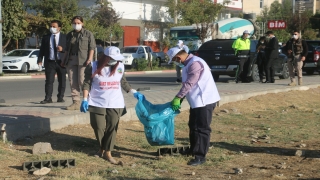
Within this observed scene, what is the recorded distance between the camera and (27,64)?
101 ft

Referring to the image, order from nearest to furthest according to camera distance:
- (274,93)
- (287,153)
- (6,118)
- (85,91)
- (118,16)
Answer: (85,91) → (287,153) → (6,118) → (274,93) → (118,16)

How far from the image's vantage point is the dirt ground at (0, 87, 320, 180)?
7.26 meters

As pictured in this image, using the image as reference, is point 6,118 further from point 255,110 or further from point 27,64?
point 27,64

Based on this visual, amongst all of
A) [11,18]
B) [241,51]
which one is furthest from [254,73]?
[11,18]

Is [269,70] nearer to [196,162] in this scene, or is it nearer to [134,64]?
[196,162]

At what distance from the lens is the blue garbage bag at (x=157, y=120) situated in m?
8.30

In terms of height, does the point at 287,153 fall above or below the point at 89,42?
below

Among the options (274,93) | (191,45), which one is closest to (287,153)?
(274,93)

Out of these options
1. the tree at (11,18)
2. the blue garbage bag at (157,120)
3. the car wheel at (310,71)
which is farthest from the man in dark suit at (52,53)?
the tree at (11,18)

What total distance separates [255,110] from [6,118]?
6346mm

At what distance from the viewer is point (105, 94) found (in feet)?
26.1

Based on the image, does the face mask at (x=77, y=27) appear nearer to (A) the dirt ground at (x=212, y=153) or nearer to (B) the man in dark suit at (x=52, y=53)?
(B) the man in dark suit at (x=52, y=53)

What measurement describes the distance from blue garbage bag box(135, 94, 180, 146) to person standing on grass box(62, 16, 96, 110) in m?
2.17

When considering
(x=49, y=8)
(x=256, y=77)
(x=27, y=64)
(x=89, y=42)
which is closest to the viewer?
(x=89, y=42)
